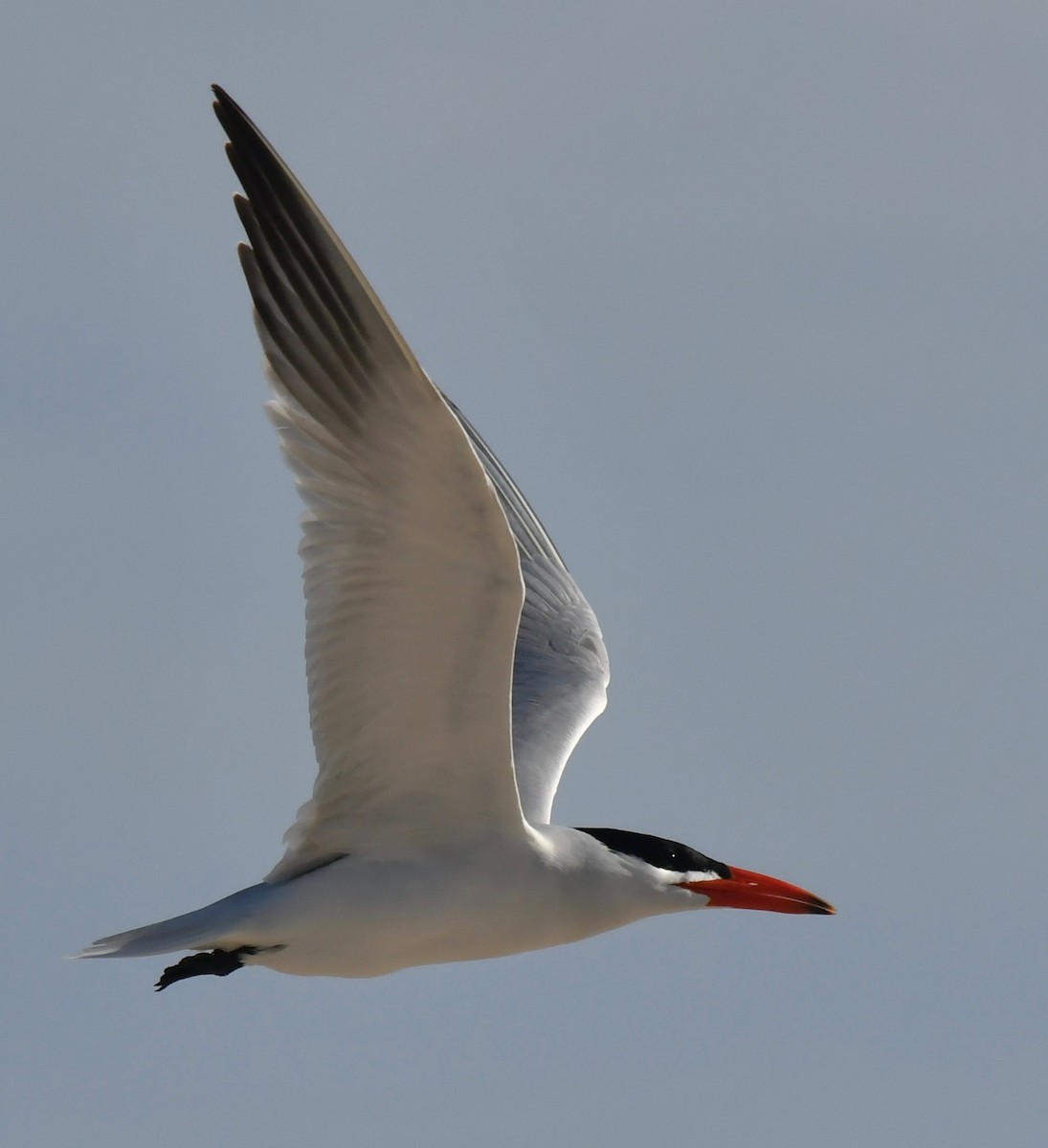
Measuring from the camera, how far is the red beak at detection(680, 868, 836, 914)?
35.2 ft

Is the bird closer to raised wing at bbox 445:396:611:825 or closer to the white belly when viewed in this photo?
the white belly

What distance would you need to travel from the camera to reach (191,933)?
9.07 m

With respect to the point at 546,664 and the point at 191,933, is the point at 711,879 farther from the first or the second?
the point at 191,933

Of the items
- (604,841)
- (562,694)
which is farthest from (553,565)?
(604,841)

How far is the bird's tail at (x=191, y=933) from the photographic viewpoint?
8969 mm

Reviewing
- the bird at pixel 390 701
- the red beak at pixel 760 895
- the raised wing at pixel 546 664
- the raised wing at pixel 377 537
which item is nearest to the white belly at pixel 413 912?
the bird at pixel 390 701

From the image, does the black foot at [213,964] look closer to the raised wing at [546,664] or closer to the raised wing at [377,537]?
the raised wing at [377,537]

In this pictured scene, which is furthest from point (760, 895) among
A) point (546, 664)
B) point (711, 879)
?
point (546, 664)

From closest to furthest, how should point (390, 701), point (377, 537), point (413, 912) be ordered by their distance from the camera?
point (377, 537) → point (390, 701) → point (413, 912)

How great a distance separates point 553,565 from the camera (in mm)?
12930

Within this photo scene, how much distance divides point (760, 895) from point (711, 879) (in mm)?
288

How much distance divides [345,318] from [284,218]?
0.45 m

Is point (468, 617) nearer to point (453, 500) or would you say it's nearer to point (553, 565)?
point (453, 500)

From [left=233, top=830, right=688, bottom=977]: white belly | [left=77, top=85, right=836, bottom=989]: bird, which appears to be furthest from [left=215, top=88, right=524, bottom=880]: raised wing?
[left=233, top=830, right=688, bottom=977]: white belly
